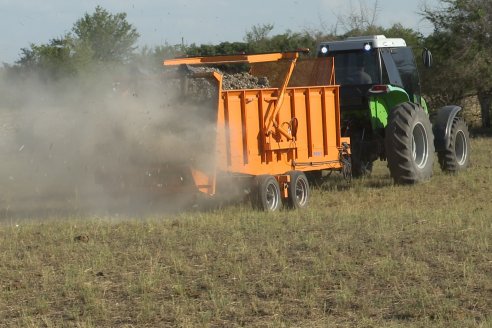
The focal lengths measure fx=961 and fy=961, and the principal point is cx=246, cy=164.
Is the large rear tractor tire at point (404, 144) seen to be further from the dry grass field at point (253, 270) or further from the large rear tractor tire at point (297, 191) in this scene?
the dry grass field at point (253, 270)

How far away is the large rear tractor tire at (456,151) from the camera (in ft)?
59.6

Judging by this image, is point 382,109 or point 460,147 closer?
point 382,109

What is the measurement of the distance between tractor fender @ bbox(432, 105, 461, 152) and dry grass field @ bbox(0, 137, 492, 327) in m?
5.76

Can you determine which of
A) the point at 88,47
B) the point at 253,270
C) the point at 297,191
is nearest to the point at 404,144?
the point at 297,191

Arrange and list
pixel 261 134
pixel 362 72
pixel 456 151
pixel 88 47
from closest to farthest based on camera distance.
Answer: pixel 261 134
pixel 362 72
pixel 456 151
pixel 88 47

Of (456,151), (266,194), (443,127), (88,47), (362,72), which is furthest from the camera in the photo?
(88,47)

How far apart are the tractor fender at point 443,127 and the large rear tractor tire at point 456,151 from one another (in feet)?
0.38

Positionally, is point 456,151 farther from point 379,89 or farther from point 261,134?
point 261,134

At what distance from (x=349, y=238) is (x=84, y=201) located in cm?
576

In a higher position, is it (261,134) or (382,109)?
(382,109)

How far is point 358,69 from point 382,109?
83cm

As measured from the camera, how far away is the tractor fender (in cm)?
1808

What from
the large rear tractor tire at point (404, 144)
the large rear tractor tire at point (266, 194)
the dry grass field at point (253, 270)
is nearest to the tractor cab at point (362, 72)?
the large rear tractor tire at point (404, 144)

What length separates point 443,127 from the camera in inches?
716
